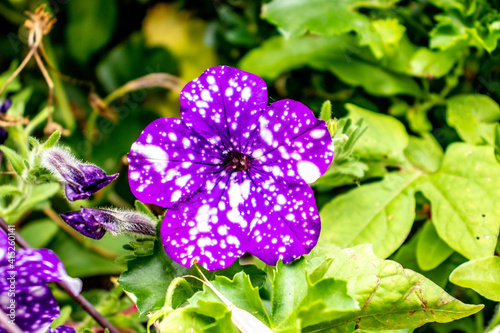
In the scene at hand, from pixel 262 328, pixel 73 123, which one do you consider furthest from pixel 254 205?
pixel 73 123

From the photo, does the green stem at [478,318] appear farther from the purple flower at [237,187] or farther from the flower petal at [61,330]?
the flower petal at [61,330]

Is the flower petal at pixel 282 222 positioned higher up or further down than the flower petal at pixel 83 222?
further down

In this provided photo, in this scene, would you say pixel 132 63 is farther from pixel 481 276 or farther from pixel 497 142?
pixel 481 276

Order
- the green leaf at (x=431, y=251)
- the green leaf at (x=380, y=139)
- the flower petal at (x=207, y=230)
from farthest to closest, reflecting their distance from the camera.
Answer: the green leaf at (x=380, y=139) → the green leaf at (x=431, y=251) → the flower petal at (x=207, y=230)

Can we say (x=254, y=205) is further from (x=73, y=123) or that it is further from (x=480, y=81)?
(x=73, y=123)

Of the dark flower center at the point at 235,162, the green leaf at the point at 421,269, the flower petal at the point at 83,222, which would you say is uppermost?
the flower petal at the point at 83,222

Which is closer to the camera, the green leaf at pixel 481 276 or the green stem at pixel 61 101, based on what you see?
the green leaf at pixel 481 276

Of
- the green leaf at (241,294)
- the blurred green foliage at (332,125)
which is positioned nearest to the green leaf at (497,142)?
the blurred green foliage at (332,125)
